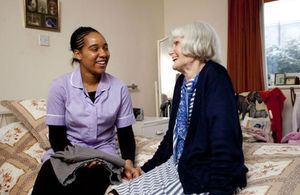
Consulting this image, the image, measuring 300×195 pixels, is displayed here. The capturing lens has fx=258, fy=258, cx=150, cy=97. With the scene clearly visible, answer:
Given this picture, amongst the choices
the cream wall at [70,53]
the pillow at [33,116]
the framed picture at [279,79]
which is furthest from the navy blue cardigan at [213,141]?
the framed picture at [279,79]

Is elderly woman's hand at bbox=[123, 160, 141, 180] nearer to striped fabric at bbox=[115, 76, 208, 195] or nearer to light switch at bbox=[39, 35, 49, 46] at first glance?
striped fabric at bbox=[115, 76, 208, 195]

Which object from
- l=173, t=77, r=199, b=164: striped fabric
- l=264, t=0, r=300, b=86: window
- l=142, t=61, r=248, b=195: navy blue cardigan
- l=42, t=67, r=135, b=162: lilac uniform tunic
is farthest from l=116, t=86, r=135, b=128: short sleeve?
l=264, t=0, r=300, b=86: window

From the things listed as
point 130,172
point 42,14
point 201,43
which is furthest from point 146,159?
point 42,14

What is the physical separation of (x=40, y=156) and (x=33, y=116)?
1.05 feet

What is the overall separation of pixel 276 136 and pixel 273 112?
0.84 feet

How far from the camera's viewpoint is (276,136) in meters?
2.74

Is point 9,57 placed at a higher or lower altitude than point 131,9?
lower

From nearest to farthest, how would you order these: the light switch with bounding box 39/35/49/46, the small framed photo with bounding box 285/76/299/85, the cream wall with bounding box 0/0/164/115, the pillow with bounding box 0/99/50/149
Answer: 1. the pillow with bounding box 0/99/50/149
2. the cream wall with bounding box 0/0/164/115
3. the light switch with bounding box 39/35/49/46
4. the small framed photo with bounding box 285/76/299/85

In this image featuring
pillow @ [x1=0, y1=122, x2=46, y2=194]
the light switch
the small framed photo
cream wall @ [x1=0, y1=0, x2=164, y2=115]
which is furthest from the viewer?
the small framed photo

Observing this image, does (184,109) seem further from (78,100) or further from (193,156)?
(78,100)

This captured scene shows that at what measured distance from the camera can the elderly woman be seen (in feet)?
2.88

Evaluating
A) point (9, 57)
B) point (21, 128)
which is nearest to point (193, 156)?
point (21, 128)

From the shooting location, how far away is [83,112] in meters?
1.37

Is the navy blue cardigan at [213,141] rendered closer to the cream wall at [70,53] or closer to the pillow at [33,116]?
the pillow at [33,116]
